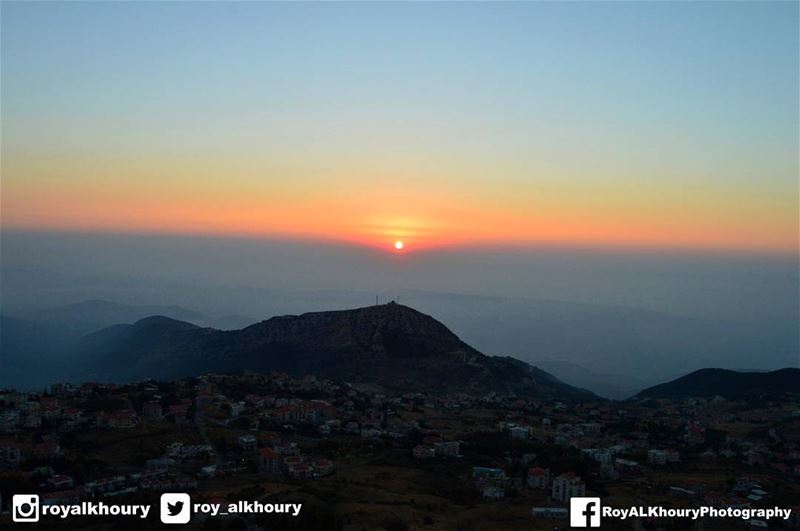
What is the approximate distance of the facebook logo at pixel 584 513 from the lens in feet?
116

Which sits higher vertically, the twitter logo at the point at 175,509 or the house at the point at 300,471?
the twitter logo at the point at 175,509

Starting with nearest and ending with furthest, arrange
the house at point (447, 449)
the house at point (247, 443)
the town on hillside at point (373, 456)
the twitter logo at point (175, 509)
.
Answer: the twitter logo at point (175, 509) → the town on hillside at point (373, 456) → the house at point (247, 443) → the house at point (447, 449)

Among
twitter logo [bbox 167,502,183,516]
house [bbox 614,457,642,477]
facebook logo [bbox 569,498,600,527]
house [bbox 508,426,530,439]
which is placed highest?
twitter logo [bbox 167,502,183,516]

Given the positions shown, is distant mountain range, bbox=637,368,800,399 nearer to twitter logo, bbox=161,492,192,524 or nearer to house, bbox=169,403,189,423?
house, bbox=169,403,189,423

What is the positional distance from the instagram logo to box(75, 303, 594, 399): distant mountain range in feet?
221

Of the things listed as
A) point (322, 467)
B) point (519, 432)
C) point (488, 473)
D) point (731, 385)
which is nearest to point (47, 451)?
point (322, 467)

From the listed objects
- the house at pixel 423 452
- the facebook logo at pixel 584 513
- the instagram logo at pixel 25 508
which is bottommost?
the house at pixel 423 452

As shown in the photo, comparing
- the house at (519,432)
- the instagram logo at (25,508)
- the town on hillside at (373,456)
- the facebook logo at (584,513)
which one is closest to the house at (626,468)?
the town on hillside at (373,456)

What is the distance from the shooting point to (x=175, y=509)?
1294 inches

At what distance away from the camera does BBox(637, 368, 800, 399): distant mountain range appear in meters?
97.7

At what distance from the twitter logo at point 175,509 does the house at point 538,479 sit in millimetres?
23975

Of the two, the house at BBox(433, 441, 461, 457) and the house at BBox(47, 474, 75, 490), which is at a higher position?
the house at BBox(47, 474, 75, 490)

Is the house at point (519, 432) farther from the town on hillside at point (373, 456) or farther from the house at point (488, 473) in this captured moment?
the house at point (488, 473)

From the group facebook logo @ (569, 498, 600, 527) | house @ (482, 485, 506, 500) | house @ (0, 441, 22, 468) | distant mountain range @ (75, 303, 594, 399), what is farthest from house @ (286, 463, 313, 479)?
distant mountain range @ (75, 303, 594, 399)
